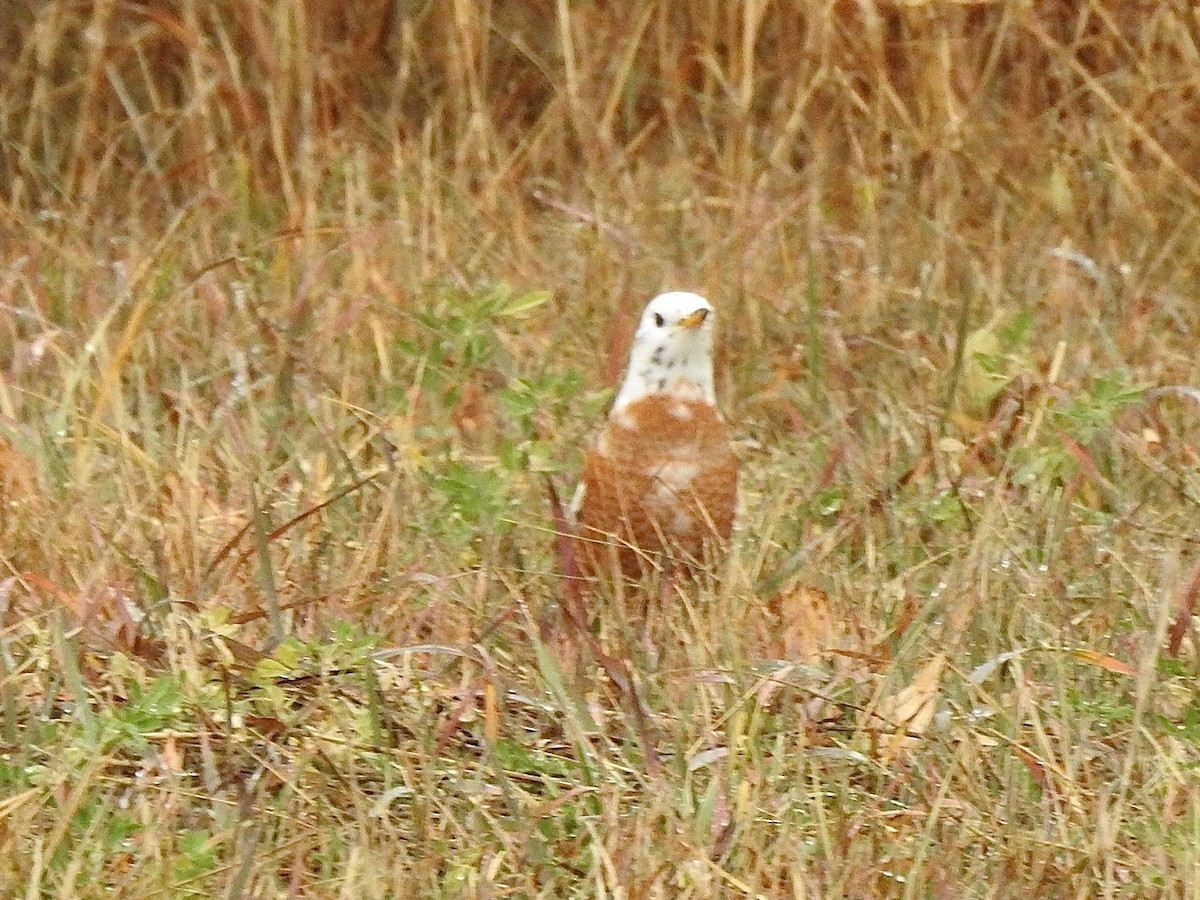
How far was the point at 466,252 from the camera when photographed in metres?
4.13

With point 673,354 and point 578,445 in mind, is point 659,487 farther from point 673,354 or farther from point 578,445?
point 578,445

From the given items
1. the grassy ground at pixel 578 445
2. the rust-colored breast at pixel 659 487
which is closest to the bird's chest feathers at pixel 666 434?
the rust-colored breast at pixel 659 487

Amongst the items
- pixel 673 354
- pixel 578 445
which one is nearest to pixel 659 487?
pixel 673 354

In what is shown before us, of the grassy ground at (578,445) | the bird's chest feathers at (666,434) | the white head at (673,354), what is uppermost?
the white head at (673,354)

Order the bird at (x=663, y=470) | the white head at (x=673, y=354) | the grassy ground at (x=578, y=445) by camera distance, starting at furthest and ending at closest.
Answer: the white head at (x=673, y=354)
the bird at (x=663, y=470)
the grassy ground at (x=578, y=445)

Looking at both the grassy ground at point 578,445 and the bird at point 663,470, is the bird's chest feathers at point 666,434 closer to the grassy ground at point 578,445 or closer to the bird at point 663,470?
the bird at point 663,470

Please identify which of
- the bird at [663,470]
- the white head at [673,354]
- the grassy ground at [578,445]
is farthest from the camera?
the white head at [673,354]

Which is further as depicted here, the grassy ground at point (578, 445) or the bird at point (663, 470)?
the bird at point (663, 470)

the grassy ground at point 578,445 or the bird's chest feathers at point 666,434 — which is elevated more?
the bird's chest feathers at point 666,434

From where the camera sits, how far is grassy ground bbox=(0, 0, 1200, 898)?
86.9 inches

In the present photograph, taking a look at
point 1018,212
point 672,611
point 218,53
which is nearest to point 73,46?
point 218,53

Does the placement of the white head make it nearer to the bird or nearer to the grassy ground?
the bird

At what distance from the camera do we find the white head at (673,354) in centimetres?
294

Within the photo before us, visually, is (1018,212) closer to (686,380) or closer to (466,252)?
(466,252)
